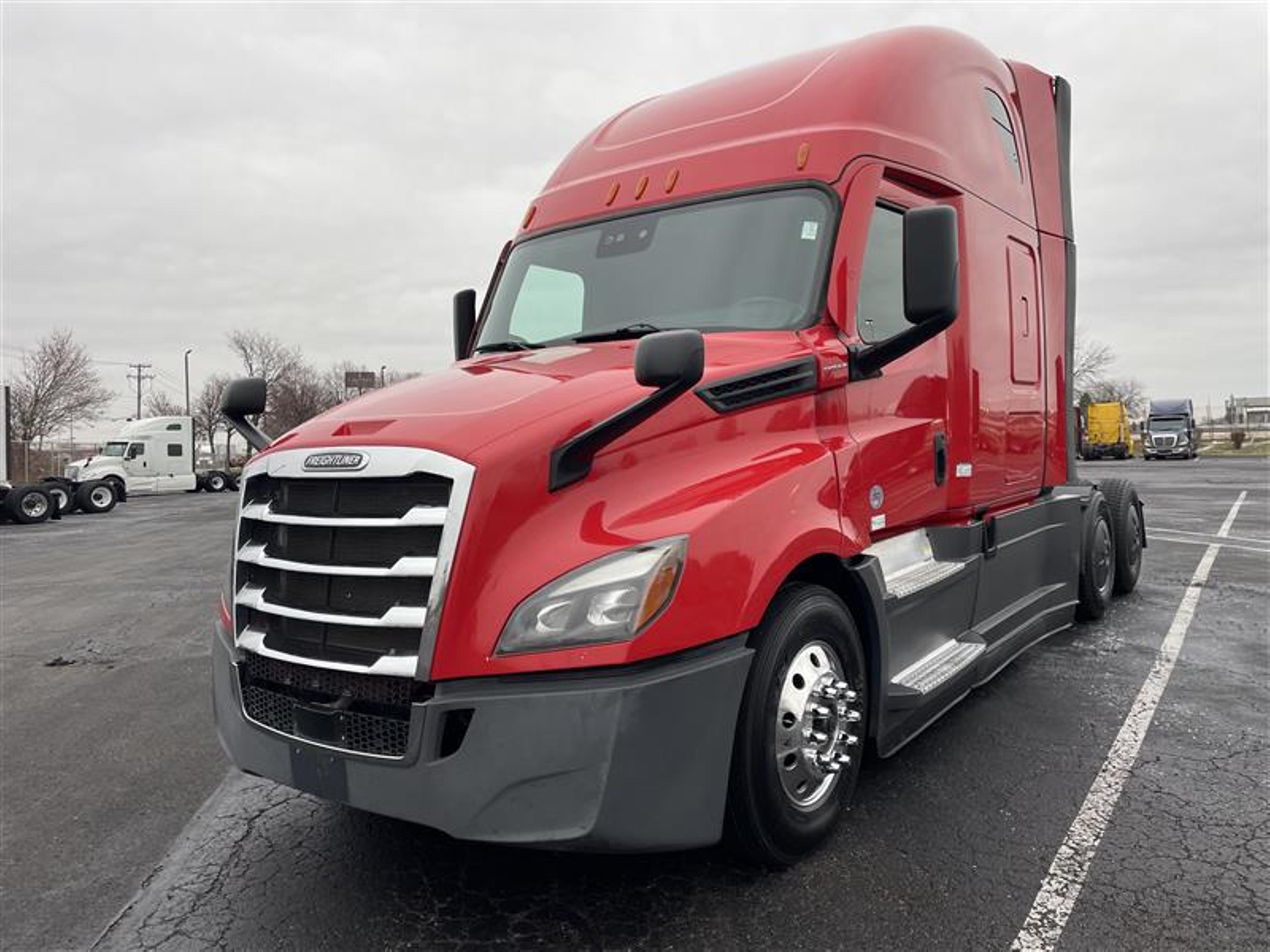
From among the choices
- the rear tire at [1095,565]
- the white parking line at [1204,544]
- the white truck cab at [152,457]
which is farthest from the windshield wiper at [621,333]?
the white truck cab at [152,457]

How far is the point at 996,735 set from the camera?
14.2 feet

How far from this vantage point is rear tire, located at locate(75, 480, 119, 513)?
1013 inches

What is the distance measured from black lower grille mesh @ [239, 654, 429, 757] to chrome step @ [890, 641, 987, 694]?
197 cm

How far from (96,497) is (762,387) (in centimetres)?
2818

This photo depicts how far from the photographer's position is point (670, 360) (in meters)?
2.62

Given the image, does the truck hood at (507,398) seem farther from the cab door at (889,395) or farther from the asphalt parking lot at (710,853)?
the asphalt parking lot at (710,853)

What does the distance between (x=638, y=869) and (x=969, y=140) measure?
4.02 m

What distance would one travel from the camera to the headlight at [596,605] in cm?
249

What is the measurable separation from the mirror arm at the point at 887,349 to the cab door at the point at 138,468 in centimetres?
3514

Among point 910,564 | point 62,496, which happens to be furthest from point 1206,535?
point 62,496

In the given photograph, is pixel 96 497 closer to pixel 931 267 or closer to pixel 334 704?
pixel 334 704

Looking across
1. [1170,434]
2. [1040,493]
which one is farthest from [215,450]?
[1040,493]

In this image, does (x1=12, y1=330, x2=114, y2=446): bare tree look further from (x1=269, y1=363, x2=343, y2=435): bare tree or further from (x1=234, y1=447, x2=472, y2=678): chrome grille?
(x1=234, y1=447, x2=472, y2=678): chrome grille

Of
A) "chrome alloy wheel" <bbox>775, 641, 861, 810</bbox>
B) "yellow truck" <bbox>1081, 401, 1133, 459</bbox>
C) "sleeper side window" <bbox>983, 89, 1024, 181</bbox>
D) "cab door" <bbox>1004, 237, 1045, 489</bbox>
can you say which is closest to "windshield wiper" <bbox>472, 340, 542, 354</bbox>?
"chrome alloy wheel" <bbox>775, 641, 861, 810</bbox>
